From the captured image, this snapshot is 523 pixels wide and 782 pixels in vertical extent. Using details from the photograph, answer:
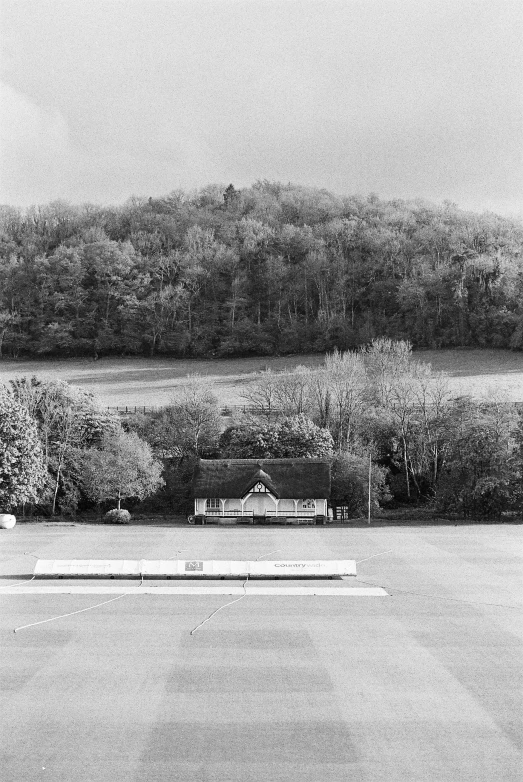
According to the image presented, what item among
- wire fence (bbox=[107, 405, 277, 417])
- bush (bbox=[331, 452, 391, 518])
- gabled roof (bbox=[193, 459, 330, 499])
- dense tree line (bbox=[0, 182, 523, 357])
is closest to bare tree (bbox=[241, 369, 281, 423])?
wire fence (bbox=[107, 405, 277, 417])

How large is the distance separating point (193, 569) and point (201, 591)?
9.32ft

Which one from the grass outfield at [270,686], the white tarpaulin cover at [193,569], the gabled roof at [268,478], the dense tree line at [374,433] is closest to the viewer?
A: the grass outfield at [270,686]

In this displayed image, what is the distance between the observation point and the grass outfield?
15.1m

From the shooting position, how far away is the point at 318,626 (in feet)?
81.8

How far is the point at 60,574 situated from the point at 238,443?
30058 mm

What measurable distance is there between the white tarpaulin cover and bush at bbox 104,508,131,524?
21070 millimetres

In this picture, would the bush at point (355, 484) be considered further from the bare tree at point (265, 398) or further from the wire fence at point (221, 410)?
the wire fence at point (221, 410)

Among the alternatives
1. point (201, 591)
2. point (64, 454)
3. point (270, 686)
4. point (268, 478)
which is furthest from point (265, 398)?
point (270, 686)

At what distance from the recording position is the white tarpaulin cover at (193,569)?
107ft

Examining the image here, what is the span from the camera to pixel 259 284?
109625 mm

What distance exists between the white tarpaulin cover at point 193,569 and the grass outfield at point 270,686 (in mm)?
918

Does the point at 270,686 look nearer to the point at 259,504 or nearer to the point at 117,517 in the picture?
the point at 117,517

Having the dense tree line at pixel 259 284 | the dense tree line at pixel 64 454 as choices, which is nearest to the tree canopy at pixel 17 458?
the dense tree line at pixel 64 454

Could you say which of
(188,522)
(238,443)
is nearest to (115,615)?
(188,522)
